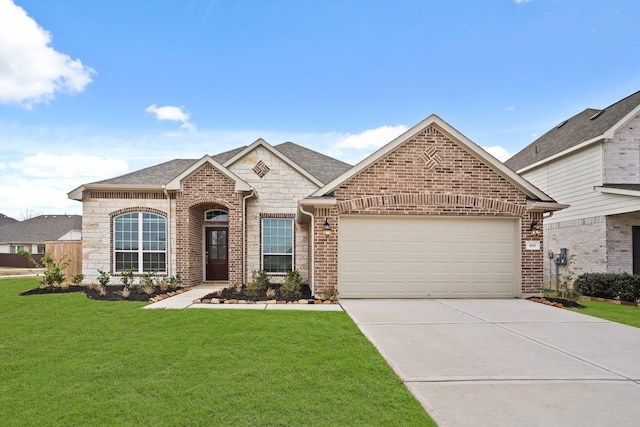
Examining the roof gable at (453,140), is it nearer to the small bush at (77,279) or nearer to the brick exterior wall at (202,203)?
the brick exterior wall at (202,203)

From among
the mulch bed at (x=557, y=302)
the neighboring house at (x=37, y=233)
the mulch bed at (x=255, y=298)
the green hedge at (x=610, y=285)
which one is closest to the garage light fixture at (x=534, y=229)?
the mulch bed at (x=557, y=302)

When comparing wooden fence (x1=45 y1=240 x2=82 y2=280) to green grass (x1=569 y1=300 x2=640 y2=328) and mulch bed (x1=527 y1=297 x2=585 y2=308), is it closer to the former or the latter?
mulch bed (x1=527 y1=297 x2=585 y2=308)

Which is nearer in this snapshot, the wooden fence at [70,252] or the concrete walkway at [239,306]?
the concrete walkway at [239,306]

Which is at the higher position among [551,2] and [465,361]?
[551,2]

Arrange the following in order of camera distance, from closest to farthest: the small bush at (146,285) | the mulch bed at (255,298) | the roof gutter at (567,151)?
the mulch bed at (255,298), the small bush at (146,285), the roof gutter at (567,151)

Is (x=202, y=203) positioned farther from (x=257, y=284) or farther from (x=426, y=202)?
(x=426, y=202)

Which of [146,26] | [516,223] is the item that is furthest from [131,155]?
[516,223]

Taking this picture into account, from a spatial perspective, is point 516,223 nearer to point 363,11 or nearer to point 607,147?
point 607,147

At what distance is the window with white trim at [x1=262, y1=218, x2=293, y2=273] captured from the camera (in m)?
13.4

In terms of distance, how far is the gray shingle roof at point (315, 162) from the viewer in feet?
49.9

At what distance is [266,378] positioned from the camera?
4137 millimetres

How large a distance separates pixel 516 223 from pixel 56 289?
1462 cm

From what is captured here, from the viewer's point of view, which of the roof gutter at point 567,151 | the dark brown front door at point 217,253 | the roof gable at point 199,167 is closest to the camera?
the roof gutter at point 567,151

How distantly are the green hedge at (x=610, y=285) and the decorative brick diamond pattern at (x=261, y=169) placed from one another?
38.4 ft
